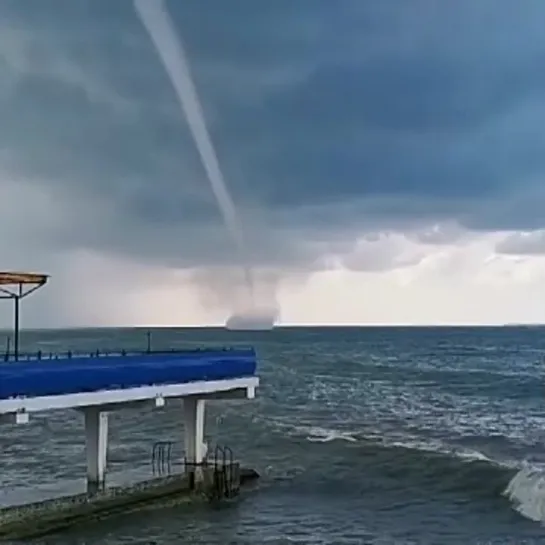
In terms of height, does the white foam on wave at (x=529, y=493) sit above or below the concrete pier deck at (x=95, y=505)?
below

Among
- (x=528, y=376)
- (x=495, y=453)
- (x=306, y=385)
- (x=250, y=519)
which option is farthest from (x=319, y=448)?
(x=528, y=376)

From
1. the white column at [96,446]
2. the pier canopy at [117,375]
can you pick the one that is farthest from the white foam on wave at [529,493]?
the white column at [96,446]

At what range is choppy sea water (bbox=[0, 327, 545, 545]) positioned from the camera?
28.9 metres

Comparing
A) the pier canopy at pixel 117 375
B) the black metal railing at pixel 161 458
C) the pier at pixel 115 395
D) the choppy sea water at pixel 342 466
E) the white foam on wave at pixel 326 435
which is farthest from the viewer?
the white foam on wave at pixel 326 435

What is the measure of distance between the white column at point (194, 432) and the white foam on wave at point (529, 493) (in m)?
11.6

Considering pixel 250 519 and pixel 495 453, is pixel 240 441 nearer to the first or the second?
pixel 495 453

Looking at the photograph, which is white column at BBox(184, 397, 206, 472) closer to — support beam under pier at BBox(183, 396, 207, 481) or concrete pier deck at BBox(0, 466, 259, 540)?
support beam under pier at BBox(183, 396, 207, 481)

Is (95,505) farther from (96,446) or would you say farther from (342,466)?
(342,466)

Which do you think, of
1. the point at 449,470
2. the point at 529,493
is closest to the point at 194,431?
the point at 529,493

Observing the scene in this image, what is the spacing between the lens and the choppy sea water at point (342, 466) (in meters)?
28.9

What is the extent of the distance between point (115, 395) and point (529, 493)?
17.1 metres

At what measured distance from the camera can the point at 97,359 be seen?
95.4ft

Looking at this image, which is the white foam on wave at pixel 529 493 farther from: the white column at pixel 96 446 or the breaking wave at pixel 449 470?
the white column at pixel 96 446

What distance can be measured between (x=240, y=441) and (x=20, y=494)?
21746mm
